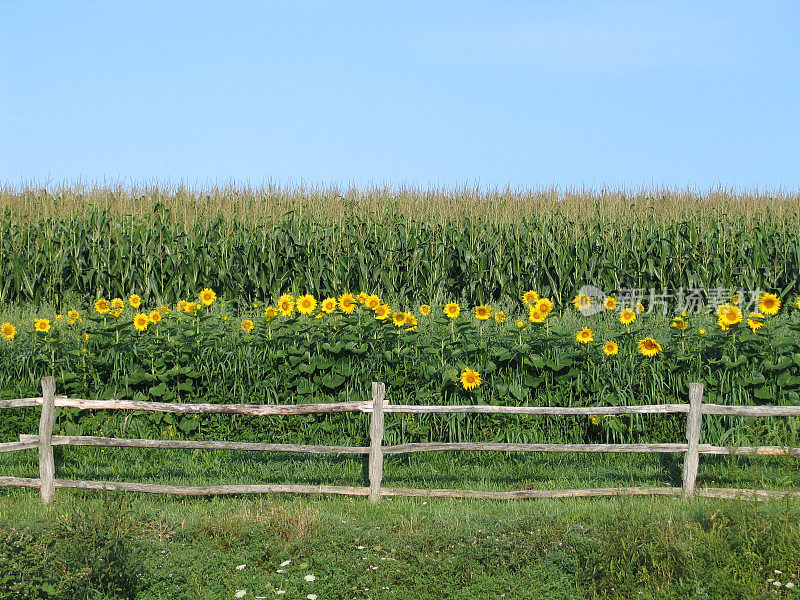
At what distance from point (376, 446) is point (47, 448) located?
129 inches

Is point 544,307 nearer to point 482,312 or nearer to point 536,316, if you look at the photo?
point 536,316

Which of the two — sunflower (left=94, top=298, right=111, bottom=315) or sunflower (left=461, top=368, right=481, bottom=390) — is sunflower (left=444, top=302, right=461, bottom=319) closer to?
sunflower (left=461, top=368, right=481, bottom=390)

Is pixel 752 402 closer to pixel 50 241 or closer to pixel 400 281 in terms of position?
pixel 400 281

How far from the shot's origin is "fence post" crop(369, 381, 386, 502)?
7466mm

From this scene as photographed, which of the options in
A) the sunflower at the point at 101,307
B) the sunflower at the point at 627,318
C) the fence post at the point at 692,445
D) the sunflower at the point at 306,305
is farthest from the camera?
the sunflower at the point at 101,307

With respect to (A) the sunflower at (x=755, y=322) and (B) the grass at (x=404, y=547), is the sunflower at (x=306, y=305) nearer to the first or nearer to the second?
(B) the grass at (x=404, y=547)

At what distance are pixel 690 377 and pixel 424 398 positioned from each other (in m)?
3.00

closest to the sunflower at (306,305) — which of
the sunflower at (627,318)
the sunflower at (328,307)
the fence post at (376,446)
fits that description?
the sunflower at (328,307)

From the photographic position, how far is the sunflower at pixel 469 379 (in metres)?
8.34

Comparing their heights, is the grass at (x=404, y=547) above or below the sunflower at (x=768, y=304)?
below

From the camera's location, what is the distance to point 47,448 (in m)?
7.68

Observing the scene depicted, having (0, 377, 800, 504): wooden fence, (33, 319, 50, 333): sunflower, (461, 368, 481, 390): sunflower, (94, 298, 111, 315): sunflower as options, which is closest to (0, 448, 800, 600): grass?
(0, 377, 800, 504): wooden fence

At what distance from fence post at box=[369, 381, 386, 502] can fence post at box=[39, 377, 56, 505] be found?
318 centimetres

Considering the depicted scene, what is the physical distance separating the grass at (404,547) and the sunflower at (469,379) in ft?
4.50
